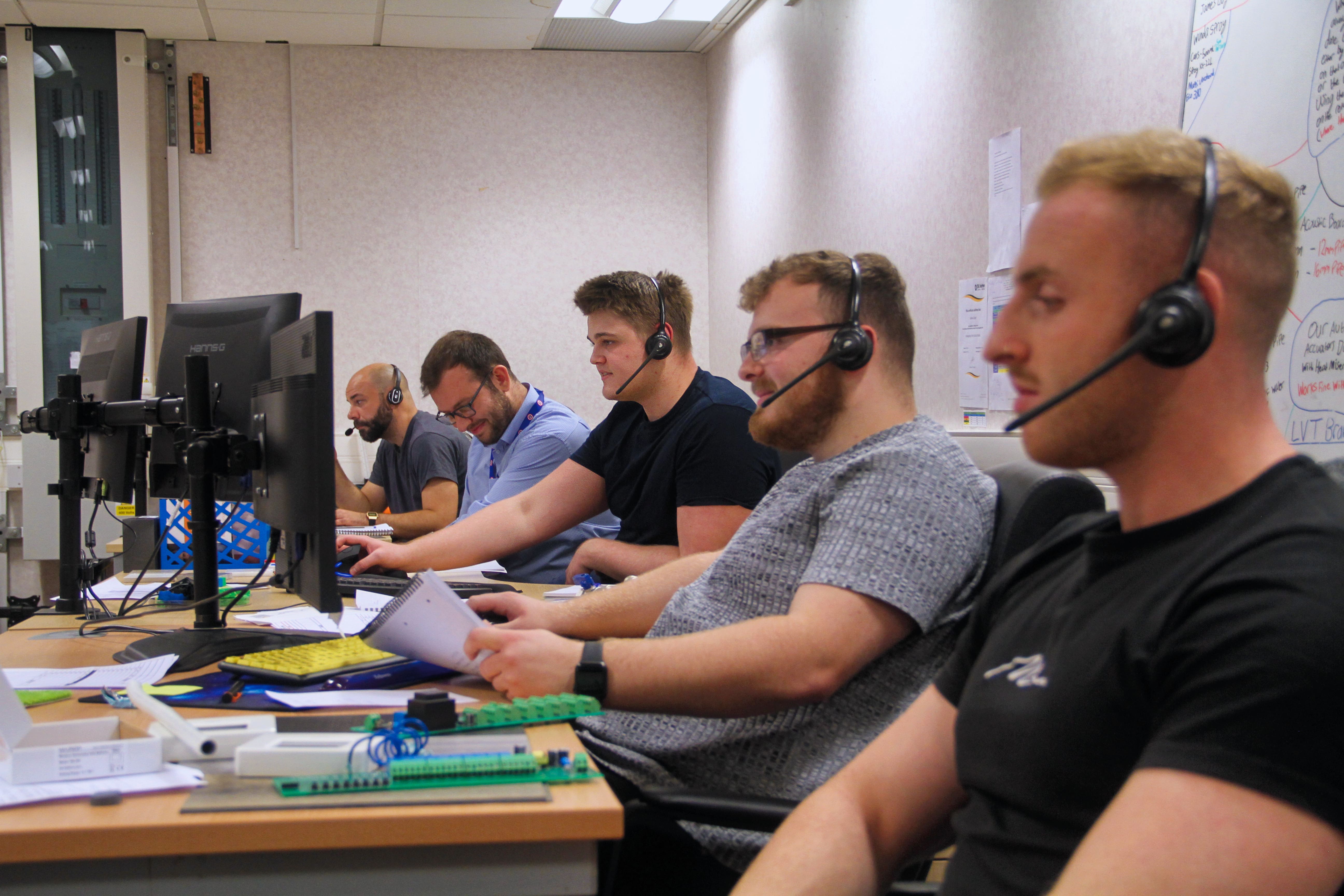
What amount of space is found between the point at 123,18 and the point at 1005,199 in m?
3.72

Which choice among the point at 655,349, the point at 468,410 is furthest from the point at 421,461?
the point at 655,349

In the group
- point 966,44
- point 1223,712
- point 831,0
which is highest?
point 831,0

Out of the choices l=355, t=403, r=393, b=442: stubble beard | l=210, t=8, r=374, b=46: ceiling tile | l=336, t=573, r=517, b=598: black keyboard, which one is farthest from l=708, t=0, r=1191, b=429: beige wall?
l=210, t=8, r=374, b=46: ceiling tile

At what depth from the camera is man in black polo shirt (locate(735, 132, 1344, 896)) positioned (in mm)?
586

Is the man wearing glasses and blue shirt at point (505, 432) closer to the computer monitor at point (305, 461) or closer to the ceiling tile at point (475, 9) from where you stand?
the computer monitor at point (305, 461)

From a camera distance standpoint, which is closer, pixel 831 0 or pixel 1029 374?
pixel 1029 374

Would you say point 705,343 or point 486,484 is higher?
point 705,343

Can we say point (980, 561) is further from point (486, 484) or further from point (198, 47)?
point (198, 47)

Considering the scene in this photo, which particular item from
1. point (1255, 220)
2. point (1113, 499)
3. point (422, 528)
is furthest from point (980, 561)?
point (422, 528)

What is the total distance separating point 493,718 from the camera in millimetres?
1048

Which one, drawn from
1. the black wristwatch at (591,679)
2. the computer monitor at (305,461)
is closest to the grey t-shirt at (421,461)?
the computer monitor at (305,461)

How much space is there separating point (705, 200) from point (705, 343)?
68 cm

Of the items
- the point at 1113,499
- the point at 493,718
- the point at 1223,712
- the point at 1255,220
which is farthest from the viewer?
the point at 1113,499

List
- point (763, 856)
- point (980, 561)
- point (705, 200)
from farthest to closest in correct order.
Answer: point (705, 200), point (980, 561), point (763, 856)
